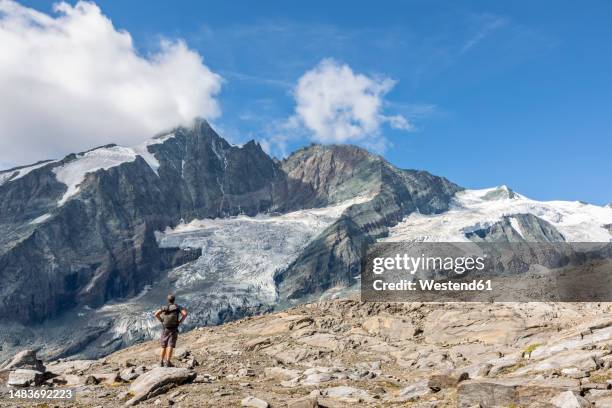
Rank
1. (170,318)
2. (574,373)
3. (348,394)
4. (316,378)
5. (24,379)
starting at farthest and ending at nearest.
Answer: (24,379)
(316,378)
(170,318)
(348,394)
(574,373)

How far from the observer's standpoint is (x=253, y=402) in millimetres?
22047

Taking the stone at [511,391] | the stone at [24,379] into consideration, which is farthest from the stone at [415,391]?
the stone at [24,379]

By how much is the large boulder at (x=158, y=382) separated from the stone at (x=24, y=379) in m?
8.04

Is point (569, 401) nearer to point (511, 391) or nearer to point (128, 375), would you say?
point (511, 391)

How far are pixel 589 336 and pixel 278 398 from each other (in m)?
12.5

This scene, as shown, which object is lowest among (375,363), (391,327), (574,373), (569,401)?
(375,363)

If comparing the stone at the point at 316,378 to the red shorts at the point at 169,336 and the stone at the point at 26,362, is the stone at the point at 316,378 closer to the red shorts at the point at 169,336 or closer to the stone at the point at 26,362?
the red shorts at the point at 169,336

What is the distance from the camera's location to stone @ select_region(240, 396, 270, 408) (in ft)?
70.8

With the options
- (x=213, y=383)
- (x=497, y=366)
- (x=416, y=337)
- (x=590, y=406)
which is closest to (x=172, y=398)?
(x=213, y=383)

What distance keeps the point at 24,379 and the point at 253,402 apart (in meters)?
15.3

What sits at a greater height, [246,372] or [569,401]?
[569,401]

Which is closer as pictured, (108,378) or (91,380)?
(91,380)

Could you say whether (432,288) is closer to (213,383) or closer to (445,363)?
(445,363)

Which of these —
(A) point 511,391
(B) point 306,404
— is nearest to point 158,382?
(B) point 306,404
